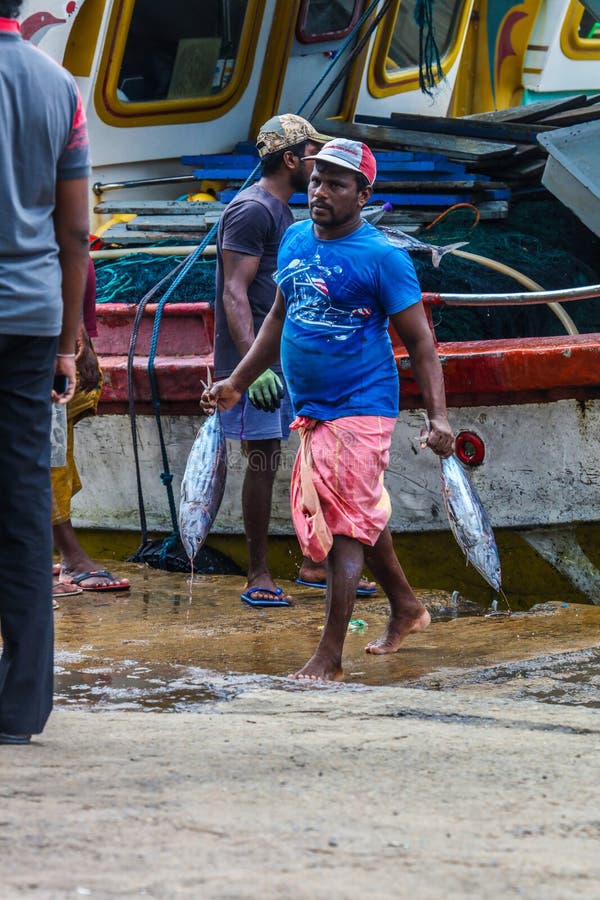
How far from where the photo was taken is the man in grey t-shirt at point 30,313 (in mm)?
2963

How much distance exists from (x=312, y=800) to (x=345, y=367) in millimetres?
2187

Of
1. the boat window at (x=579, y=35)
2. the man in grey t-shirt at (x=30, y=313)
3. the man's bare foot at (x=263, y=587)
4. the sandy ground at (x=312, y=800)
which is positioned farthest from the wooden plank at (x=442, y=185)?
the man in grey t-shirt at (x=30, y=313)

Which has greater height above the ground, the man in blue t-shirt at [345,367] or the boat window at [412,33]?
the boat window at [412,33]

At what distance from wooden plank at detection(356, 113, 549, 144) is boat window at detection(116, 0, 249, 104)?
1084 mm

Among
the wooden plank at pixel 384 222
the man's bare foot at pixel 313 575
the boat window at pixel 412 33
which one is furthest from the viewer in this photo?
the boat window at pixel 412 33

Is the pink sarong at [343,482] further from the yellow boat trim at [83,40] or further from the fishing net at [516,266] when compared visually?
the yellow boat trim at [83,40]

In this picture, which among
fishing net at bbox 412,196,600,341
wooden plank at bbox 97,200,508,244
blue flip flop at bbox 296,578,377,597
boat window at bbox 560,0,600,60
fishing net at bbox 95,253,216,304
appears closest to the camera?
→ blue flip flop at bbox 296,578,377,597

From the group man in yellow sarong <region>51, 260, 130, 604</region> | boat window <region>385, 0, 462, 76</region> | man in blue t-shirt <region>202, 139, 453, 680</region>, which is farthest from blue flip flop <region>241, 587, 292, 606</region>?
boat window <region>385, 0, 462, 76</region>

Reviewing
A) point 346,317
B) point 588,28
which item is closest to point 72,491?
point 346,317

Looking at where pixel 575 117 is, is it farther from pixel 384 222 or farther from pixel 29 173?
pixel 29 173

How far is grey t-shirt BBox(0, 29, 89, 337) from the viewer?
2945 mm

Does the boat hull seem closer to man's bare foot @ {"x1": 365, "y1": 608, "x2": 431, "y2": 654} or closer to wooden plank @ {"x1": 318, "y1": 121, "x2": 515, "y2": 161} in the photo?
man's bare foot @ {"x1": 365, "y1": 608, "x2": 431, "y2": 654}

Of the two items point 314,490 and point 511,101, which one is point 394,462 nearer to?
point 314,490

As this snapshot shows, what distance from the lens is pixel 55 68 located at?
302 cm
